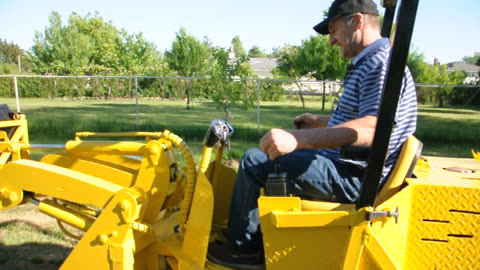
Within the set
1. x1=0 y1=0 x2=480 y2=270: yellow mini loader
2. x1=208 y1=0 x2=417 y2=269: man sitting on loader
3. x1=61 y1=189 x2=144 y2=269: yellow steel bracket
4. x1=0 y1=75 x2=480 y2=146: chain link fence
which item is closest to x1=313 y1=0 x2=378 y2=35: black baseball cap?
x1=208 y1=0 x2=417 y2=269: man sitting on loader

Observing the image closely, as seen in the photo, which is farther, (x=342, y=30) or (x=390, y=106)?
(x=342, y=30)

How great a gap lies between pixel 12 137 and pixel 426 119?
14366mm

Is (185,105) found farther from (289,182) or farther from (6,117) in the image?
(289,182)

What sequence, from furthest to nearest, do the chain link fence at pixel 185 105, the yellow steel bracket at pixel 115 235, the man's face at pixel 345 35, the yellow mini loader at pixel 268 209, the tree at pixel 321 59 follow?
the tree at pixel 321 59 → the chain link fence at pixel 185 105 → the man's face at pixel 345 35 → the yellow steel bracket at pixel 115 235 → the yellow mini loader at pixel 268 209

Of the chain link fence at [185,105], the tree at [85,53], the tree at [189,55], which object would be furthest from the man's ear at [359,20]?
the tree at [85,53]

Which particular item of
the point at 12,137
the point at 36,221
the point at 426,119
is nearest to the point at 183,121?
the point at 426,119

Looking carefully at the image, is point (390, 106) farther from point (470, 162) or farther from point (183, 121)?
point (183, 121)

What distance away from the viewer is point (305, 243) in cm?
201

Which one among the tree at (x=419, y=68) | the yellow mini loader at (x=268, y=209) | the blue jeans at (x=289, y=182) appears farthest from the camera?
the tree at (x=419, y=68)

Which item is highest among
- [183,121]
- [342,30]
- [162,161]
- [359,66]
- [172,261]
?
[342,30]

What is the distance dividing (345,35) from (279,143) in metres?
0.86

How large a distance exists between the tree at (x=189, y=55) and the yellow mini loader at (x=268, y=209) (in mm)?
24191

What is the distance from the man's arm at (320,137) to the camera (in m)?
1.95

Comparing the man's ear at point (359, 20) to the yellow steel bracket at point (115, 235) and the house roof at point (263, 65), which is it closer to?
the yellow steel bracket at point (115, 235)
